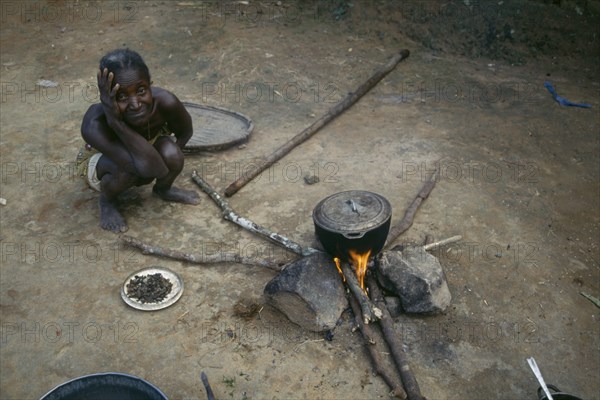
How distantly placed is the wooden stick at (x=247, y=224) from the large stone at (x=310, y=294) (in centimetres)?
29

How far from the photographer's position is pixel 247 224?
434 cm

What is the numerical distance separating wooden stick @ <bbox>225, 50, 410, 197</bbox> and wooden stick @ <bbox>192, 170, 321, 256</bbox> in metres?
0.18

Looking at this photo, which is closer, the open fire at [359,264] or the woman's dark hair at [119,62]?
the open fire at [359,264]

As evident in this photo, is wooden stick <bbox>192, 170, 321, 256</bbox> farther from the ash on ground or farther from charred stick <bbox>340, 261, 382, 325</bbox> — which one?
the ash on ground

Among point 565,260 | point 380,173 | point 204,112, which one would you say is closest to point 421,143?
point 380,173

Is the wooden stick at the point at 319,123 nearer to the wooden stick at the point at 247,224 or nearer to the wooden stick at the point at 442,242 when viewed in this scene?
the wooden stick at the point at 247,224

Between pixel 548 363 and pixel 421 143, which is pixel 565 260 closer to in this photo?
pixel 548 363

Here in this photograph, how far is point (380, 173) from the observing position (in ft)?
16.8

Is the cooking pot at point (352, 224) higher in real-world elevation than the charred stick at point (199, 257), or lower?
higher

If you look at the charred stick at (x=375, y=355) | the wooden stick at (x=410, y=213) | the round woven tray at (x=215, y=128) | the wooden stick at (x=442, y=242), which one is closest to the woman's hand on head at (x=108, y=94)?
the round woven tray at (x=215, y=128)

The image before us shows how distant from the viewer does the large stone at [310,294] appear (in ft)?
11.1

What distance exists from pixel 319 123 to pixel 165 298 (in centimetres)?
290

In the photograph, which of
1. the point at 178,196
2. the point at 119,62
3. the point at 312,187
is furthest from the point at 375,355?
the point at 119,62

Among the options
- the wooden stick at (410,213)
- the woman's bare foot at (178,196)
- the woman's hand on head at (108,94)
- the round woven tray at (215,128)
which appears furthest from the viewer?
the round woven tray at (215,128)
